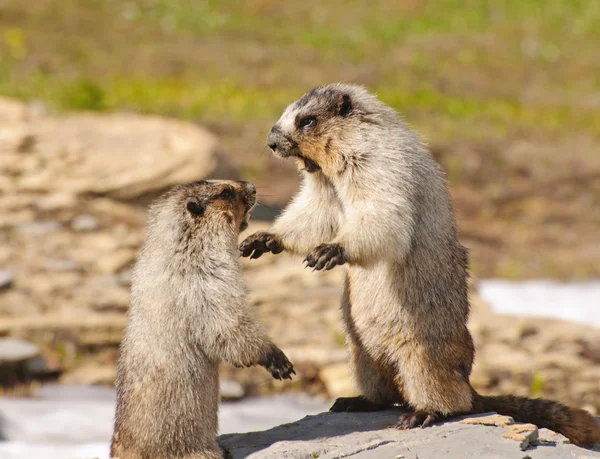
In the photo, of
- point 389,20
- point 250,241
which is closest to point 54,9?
point 389,20

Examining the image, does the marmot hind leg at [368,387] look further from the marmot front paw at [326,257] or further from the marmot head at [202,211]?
the marmot head at [202,211]

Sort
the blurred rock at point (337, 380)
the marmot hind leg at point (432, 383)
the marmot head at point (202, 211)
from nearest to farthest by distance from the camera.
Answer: the marmot head at point (202, 211) → the marmot hind leg at point (432, 383) → the blurred rock at point (337, 380)

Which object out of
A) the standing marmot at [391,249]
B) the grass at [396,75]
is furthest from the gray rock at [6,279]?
the grass at [396,75]

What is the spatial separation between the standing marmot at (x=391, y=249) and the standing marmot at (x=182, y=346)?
0.68 m

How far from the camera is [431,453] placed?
5863 mm

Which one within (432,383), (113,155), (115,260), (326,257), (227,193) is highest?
(113,155)

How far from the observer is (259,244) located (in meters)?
6.83

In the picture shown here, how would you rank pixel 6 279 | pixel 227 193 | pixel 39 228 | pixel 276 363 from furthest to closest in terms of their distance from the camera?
pixel 39 228
pixel 6 279
pixel 227 193
pixel 276 363

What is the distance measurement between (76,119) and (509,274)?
29.4ft

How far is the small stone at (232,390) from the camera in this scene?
441 inches

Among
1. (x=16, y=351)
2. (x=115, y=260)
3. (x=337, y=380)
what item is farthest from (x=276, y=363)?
(x=115, y=260)

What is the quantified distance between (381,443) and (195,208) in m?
2.11

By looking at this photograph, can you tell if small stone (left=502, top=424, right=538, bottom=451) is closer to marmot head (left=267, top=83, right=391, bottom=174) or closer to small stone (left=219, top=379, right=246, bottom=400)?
marmot head (left=267, top=83, right=391, bottom=174)

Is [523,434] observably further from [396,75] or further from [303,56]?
[303,56]
